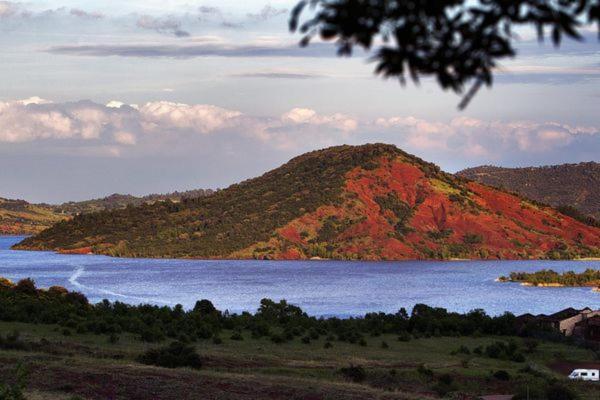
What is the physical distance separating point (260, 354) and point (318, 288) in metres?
105

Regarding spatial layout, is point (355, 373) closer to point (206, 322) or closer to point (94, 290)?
point (206, 322)

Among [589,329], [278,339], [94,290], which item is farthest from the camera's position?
[94,290]

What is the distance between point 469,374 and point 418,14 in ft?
131

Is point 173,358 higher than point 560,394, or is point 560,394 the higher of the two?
point 173,358

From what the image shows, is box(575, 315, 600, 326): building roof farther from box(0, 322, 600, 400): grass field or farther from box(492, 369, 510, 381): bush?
box(492, 369, 510, 381): bush

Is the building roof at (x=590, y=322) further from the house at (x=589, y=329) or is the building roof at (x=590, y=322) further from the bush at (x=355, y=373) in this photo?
the bush at (x=355, y=373)

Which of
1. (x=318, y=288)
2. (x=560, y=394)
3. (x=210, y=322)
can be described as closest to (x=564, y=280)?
(x=318, y=288)

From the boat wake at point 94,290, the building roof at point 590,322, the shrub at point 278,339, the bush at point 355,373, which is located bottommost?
the bush at point 355,373

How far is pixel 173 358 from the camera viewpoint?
38.8 m

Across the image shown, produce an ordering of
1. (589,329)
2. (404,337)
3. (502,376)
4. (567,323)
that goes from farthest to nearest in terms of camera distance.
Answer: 1. (567,323)
2. (589,329)
3. (404,337)
4. (502,376)

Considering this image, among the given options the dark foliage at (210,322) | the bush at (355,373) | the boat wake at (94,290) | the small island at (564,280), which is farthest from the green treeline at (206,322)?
the small island at (564,280)

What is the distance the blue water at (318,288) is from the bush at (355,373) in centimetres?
7063

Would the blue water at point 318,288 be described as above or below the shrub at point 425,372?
above

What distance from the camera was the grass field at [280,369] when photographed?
1188 inches
